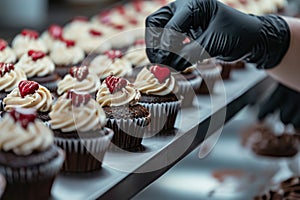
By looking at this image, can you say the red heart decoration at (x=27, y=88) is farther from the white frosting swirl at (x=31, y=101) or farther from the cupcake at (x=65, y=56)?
the cupcake at (x=65, y=56)

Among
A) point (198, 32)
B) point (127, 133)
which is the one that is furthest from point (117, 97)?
point (198, 32)

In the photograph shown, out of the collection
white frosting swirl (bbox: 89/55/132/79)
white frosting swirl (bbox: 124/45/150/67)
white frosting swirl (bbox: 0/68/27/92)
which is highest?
white frosting swirl (bbox: 0/68/27/92)

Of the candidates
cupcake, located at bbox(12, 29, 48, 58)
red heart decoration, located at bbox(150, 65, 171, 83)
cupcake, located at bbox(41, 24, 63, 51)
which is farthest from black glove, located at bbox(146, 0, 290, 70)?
cupcake, located at bbox(41, 24, 63, 51)

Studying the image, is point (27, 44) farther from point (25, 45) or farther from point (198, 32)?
point (198, 32)

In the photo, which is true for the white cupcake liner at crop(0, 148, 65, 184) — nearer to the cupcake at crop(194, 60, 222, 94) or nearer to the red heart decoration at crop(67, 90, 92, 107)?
the red heart decoration at crop(67, 90, 92, 107)

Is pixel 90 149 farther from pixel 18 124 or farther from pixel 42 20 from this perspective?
pixel 42 20
